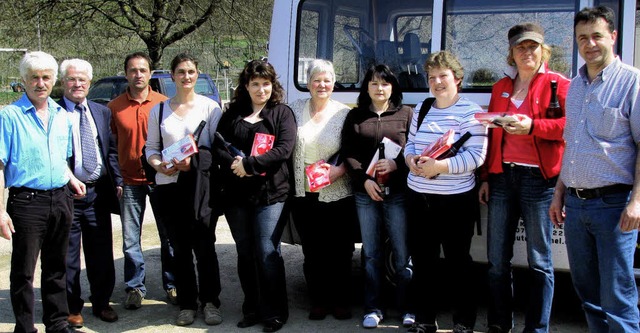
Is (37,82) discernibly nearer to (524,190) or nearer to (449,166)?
(449,166)

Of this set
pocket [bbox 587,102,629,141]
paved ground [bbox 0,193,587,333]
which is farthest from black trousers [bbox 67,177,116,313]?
pocket [bbox 587,102,629,141]

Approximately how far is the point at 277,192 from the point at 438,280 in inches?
46.9

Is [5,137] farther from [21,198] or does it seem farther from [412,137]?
[412,137]

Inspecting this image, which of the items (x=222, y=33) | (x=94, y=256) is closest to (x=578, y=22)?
(x=94, y=256)

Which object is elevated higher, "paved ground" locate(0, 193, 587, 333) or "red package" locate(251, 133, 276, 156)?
"red package" locate(251, 133, 276, 156)

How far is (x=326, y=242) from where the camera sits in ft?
16.1

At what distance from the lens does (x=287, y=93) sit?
17.5ft

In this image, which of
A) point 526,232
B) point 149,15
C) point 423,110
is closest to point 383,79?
point 423,110

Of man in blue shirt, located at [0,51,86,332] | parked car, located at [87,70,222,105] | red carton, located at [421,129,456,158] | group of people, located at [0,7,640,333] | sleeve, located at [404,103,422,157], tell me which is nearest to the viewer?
group of people, located at [0,7,640,333]

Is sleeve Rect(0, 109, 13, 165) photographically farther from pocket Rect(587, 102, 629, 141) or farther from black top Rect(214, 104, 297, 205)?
pocket Rect(587, 102, 629, 141)

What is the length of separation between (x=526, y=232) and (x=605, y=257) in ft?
2.19

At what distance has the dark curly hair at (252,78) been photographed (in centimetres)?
472

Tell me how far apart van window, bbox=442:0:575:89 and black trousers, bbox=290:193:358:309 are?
4.06 ft

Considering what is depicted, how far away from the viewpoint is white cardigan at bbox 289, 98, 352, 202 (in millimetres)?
4770
